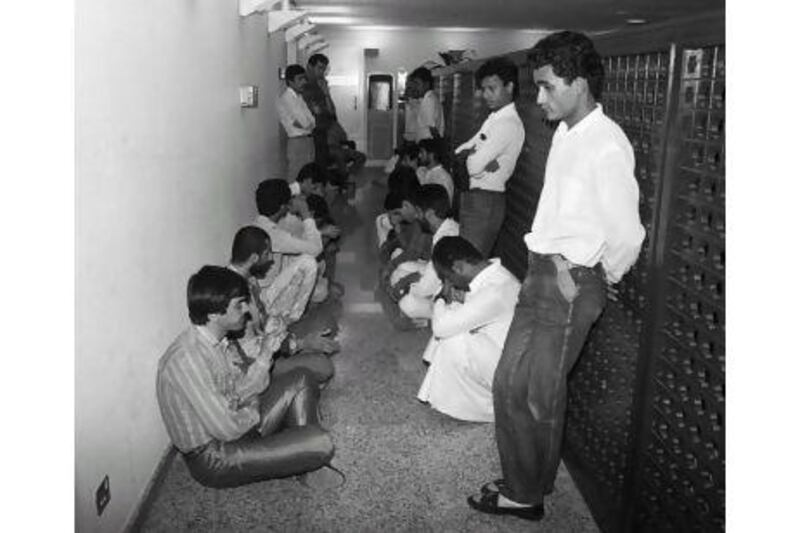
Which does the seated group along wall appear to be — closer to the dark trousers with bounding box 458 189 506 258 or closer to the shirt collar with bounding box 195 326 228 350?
the shirt collar with bounding box 195 326 228 350

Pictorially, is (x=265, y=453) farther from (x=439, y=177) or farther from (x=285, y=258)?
(x=439, y=177)

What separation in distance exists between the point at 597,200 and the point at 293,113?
5768 mm

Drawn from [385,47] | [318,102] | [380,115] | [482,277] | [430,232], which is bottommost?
[482,277]

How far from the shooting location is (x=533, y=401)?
258 cm

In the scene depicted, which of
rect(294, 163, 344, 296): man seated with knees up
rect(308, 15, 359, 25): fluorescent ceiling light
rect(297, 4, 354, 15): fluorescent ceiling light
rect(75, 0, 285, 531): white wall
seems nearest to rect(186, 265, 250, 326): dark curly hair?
rect(75, 0, 285, 531): white wall

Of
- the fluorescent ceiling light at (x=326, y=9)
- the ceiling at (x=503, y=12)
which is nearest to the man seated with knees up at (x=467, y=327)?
the ceiling at (x=503, y=12)

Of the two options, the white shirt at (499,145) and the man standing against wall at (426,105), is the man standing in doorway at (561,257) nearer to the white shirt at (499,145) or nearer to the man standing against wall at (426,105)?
the white shirt at (499,145)

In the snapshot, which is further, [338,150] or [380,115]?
[380,115]

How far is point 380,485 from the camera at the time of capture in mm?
2982

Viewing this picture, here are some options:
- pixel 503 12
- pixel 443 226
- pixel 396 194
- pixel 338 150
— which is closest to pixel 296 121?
pixel 396 194

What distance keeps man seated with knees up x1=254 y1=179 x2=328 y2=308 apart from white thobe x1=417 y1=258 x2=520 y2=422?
1.42m

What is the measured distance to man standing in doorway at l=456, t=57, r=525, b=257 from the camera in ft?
13.9
